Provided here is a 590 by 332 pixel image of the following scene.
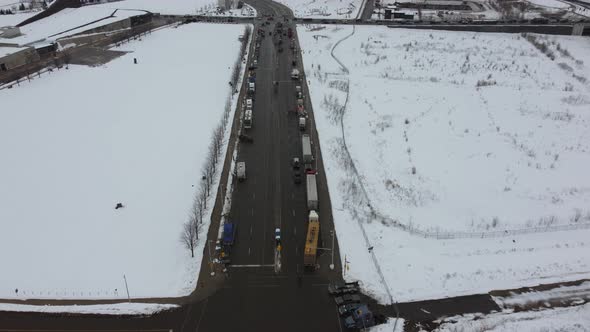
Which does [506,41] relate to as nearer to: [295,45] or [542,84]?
[542,84]

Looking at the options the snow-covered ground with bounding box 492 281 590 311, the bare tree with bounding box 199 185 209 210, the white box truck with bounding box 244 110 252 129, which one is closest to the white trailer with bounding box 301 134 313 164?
the white box truck with bounding box 244 110 252 129

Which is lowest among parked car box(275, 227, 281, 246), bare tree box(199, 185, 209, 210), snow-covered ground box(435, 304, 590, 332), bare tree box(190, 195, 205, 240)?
snow-covered ground box(435, 304, 590, 332)

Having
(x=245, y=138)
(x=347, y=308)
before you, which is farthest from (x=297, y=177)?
(x=347, y=308)

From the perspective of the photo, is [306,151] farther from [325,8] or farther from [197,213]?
[325,8]

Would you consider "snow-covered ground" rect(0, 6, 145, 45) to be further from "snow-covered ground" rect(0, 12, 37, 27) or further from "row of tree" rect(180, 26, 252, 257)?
"row of tree" rect(180, 26, 252, 257)

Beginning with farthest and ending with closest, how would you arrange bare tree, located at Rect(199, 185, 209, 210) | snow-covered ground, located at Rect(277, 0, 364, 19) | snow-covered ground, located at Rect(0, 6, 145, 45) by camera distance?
snow-covered ground, located at Rect(277, 0, 364, 19)
snow-covered ground, located at Rect(0, 6, 145, 45)
bare tree, located at Rect(199, 185, 209, 210)

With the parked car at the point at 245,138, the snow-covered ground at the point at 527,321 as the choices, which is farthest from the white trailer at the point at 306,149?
the snow-covered ground at the point at 527,321
